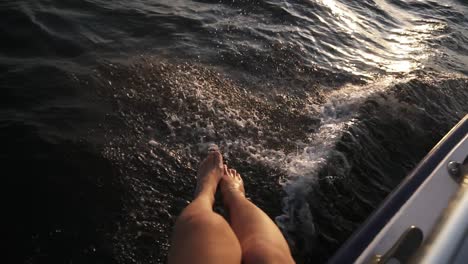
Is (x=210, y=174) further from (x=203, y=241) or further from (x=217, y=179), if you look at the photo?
(x=203, y=241)

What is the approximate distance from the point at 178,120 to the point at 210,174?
881 millimetres

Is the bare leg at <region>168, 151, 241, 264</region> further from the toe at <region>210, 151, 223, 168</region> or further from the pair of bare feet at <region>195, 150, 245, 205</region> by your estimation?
the toe at <region>210, 151, 223, 168</region>

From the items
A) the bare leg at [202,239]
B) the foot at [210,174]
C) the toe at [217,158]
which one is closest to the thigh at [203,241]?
the bare leg at [202,239]

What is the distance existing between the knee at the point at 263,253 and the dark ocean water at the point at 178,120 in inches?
30.4

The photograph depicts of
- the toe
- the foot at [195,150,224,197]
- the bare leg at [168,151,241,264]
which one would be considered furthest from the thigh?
the toe

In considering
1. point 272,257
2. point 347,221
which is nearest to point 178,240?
point 272,257

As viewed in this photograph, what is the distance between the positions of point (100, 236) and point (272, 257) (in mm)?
1218

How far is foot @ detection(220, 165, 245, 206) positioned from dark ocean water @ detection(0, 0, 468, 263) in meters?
0.19

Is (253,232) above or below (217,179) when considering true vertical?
above

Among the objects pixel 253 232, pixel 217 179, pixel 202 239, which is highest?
pixel 202 239

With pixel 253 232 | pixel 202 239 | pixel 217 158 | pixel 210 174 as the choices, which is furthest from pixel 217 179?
pixel 202 239

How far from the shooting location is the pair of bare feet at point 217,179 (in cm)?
271

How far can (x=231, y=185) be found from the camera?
285 centimetres

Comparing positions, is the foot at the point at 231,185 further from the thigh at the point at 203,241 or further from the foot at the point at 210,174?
Result: the thigh at the point at 203,241
